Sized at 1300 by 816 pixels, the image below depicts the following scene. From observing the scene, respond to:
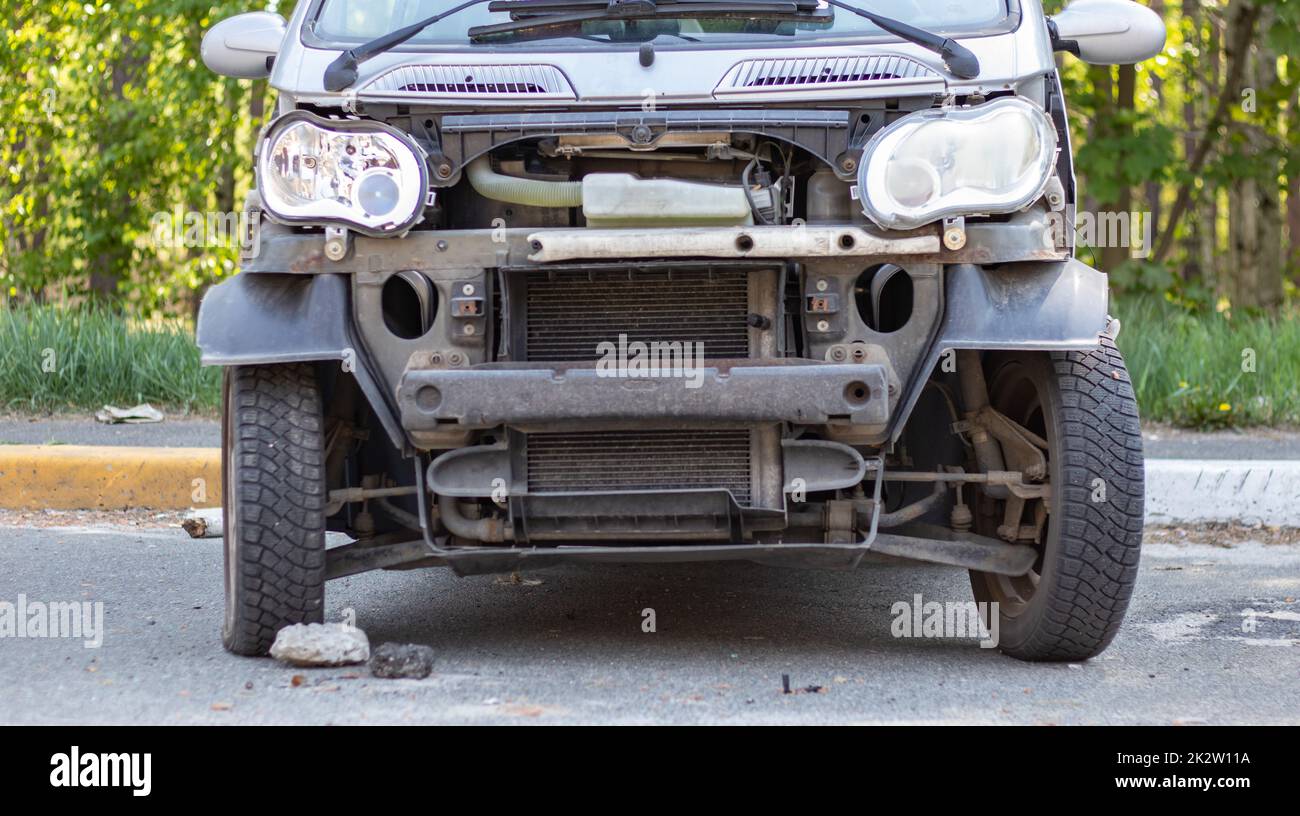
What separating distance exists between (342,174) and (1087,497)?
6.37 feet

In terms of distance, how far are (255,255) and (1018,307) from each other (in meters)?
1.82

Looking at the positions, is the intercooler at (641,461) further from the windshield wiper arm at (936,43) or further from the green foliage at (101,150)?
the green foliage at (101,150)

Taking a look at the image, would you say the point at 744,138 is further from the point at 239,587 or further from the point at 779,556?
the point at 239,587

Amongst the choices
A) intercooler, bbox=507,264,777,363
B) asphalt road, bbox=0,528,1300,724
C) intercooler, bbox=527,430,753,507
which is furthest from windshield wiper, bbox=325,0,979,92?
asphalt road, bbox=0,528,1300,724

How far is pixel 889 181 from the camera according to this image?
12.6 ft

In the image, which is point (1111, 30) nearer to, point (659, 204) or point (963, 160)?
point (963, 160)

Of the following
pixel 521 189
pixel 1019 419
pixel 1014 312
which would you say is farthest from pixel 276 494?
pixel 1019 419

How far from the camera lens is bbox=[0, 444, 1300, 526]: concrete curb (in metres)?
6.96

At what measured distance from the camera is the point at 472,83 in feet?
13.2

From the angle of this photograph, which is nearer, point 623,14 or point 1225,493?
point 623,14

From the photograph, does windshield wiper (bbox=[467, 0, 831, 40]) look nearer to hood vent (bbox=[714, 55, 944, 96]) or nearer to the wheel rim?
hood vent (bbox=[714, 55, 944, 96])

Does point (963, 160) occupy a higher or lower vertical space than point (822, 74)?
lower

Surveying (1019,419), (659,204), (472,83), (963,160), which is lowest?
(1019,419)

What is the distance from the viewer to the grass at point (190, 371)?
8.61 metres
